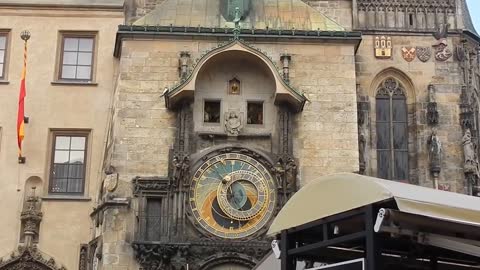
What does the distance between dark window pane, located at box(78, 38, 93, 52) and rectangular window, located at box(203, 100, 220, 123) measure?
4393mm

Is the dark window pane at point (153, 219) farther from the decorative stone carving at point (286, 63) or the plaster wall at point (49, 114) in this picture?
the decorative stone carving at point (286, 63)

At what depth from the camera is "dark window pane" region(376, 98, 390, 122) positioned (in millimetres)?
20734

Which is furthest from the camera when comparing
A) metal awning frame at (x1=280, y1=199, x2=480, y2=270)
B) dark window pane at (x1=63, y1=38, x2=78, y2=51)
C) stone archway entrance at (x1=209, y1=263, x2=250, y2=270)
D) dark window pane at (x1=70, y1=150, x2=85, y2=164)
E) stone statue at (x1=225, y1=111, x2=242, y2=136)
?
dark window pane at (x1=63, y1=38, x2=78, y2=51)

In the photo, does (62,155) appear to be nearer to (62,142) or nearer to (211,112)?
(62,142)

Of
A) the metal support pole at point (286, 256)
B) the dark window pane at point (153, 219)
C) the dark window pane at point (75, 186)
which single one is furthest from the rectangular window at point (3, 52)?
the metal support pole at point (286, 256)

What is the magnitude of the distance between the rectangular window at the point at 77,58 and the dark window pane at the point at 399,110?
859 centimetres

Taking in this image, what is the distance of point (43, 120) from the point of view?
67.6 ft

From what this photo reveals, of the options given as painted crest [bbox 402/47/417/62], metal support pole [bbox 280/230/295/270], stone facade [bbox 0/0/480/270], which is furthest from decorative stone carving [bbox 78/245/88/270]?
metal support pole [bbox 280/230/295/270]

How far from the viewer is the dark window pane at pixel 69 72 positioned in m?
21.3

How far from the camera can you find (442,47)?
20.8 metres

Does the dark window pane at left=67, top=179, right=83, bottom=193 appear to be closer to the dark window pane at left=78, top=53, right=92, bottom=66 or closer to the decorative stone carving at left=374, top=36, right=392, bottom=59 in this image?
the dark window pane at left=78, top=53, right=92, bottom=66

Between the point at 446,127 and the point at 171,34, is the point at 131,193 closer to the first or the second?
the point at 171,34

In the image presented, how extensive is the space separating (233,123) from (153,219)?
3.14 metres

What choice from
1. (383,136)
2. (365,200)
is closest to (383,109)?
(383,136)
